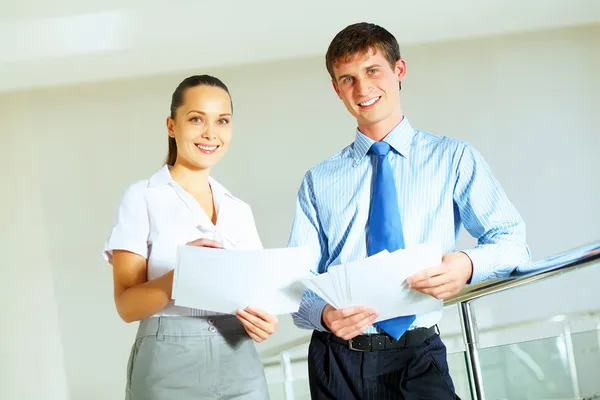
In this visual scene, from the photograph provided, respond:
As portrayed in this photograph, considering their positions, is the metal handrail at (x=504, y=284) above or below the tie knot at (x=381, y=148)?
below

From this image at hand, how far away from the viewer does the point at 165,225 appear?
1.94 meters

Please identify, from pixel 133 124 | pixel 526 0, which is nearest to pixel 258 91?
pixel 133 124

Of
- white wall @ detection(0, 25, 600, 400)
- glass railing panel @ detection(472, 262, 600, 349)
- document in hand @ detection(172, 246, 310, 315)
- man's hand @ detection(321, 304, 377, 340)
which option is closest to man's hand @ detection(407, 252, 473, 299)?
man's hand @ detection(321, 304, 377, 340)

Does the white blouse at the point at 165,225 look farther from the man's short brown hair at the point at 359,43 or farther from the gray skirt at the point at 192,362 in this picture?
the man's short brown hair at the point at 359,43

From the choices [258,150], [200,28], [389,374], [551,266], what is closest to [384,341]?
[389,374]

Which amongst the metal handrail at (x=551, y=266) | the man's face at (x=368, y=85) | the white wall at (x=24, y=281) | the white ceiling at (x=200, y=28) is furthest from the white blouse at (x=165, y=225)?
the white wall at (x=24, y=281)

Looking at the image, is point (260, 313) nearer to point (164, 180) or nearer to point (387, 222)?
point (387, 222)

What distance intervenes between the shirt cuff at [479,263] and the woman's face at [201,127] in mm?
697

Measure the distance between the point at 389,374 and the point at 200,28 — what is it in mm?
4714

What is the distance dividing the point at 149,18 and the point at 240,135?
145 cm

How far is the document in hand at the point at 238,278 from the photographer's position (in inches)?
66.3

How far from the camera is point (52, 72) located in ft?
22.1

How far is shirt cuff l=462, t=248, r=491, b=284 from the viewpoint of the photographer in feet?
5.76

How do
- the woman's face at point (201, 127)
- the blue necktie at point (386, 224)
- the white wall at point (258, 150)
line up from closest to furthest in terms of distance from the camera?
the blue necktie at point (386, 224)
the woman's face at point (201, 127)
the white wall at point (258, 150)
